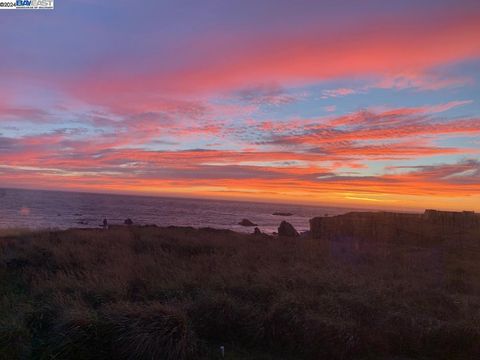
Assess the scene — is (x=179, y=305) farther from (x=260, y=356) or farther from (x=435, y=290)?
(x=435, y=290)

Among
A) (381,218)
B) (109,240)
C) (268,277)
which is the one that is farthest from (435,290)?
(381,218)

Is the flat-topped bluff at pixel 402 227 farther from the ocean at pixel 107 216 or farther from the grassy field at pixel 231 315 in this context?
the ocean at pixel 107 216

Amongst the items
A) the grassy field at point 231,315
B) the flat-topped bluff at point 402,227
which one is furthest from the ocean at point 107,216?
the grassy field at point 231,315

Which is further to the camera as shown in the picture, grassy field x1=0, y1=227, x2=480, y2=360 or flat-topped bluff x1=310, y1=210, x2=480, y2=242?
flat-topped bluff x1=310, y1=210, x2=480, y2=242

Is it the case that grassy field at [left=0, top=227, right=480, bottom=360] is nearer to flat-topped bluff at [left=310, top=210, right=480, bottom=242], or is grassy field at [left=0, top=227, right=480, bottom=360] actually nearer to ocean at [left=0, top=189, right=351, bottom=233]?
flat-topped bluff at [left=310, top=210, right=480, bottom=242]

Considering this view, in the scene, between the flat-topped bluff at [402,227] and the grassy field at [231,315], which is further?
the flat-topped bluff at [402,227]

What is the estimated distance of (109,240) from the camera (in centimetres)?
1786

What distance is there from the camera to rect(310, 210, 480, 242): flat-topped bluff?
28.2m

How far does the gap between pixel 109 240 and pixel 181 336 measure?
40.0 ft

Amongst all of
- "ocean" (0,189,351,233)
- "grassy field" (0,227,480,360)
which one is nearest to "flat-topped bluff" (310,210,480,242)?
"grassy field" (0,227,480,360)

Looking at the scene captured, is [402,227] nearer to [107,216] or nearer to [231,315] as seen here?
[231,315]

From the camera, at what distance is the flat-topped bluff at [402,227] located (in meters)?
28.2

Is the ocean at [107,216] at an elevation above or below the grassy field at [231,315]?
below

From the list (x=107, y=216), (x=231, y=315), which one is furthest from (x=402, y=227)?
(x=107, y=216)
